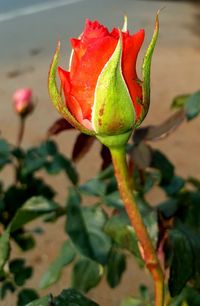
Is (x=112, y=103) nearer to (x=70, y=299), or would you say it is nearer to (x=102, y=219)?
(x=70, y=299)

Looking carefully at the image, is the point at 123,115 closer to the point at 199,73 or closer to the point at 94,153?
the point at 94,153

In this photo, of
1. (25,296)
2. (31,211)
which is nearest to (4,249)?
(31,211)

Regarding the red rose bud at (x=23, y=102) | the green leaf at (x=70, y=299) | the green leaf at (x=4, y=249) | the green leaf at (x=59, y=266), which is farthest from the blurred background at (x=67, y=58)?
the green leaf at (x=70, y=299)

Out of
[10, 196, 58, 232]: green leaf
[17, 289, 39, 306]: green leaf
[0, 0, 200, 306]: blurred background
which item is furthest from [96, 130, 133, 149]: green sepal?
[0, 0, 200, 306]: blurred background

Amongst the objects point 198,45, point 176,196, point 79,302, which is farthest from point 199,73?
point 79,302

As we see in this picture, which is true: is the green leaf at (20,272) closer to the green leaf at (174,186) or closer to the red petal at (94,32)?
the green leaf at (174,186)

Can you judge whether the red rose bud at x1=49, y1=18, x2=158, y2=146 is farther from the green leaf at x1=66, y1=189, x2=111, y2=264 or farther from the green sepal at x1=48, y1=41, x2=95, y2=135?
the green leaf at x1=66, y1=189, x2=111, y2=264
